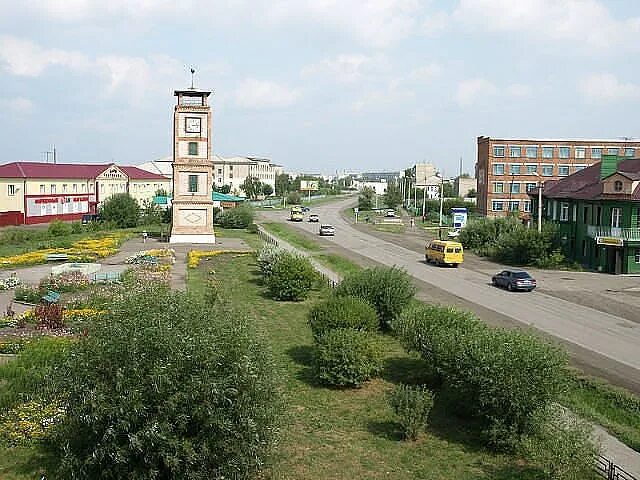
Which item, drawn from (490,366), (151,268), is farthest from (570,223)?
(490,366)

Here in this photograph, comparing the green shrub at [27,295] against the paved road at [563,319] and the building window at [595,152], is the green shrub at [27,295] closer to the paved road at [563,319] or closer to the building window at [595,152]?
the paved road at [563,319]

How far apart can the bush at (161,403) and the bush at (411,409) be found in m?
3.92

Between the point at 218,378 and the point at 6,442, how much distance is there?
511 cm

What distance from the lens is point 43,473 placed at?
1138 centimetres

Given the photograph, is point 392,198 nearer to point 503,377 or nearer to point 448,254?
point 448,254

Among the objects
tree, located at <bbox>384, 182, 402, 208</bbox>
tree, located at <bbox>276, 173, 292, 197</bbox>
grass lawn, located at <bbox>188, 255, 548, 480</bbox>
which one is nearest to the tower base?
grass lawn, located at <bbox>188, 255, 548, 480</bbox>

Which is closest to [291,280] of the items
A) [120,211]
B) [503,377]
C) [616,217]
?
[503,377]

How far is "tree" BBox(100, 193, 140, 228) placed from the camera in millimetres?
62875

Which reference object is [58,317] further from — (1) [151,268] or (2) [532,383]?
(2) [532,383]

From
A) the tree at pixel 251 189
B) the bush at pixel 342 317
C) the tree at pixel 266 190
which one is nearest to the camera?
the bush at pixel 342 317

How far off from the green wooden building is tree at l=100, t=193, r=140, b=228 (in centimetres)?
3792

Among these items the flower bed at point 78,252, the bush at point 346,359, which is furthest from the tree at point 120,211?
the bush at point 346,359

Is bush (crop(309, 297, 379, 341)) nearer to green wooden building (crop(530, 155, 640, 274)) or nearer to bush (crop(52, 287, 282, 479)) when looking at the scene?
bush (crop(52, 287, 282, 479))

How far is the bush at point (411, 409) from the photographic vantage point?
13609 mm
